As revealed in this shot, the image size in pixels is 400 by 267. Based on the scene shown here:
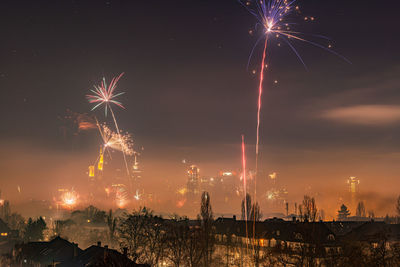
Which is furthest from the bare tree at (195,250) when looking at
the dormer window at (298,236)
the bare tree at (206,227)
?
the dormer window at (298,236)

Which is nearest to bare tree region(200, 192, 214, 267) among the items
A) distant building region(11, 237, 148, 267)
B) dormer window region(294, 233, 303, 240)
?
dormer window region(294, 233, 303, 240)

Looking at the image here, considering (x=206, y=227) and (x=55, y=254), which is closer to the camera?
(x=206, y=227)

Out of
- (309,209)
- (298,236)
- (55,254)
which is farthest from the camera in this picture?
(298,236)

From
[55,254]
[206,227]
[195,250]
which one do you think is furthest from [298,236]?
[55,254]

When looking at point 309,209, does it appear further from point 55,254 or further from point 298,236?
point 55,254

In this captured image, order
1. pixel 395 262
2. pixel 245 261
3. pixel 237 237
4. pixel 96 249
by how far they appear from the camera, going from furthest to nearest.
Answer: pixel 237 237
pixel 245 261
pixel 96 249
pixel 395 262

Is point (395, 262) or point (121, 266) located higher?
point (121, 266)

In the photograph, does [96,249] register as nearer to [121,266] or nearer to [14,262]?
[14,262]

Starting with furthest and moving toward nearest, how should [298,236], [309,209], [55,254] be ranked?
1. [298,236]
2. [55,254]
3. [309,209]

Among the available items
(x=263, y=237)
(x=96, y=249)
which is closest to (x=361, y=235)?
(x=263, y=237)

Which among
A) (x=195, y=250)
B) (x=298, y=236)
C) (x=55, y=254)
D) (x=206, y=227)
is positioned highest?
(x=206, y=227)

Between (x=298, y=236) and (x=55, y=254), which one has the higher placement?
(x=298, y=236)
